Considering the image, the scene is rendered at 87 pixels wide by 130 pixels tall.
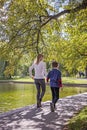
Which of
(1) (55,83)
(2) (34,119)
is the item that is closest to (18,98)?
(1) (55,83)

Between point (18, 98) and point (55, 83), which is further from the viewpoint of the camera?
point (18, 98)

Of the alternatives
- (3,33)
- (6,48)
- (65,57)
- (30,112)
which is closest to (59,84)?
(30,112)

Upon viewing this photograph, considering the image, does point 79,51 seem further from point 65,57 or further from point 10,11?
point 10,11

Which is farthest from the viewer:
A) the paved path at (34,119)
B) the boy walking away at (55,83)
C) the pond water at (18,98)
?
the pond water at (18,98)

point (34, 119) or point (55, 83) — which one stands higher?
point (55, 83)

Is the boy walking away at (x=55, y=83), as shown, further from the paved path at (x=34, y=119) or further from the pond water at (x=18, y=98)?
the pond water at (x=18, y=98)

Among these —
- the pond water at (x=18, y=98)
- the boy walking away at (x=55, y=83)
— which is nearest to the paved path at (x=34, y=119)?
the boy walking away at (x=55, y=83)

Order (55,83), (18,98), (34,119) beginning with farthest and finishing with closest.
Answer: (18,98)
(55,83)
(34,119)

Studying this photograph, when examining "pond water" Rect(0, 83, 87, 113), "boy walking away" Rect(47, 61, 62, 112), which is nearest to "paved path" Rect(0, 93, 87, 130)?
"boy walking away" Rect(47, 61, 62, 112)

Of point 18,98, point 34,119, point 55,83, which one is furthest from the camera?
point 18,98

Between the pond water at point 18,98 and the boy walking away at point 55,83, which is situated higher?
the boy walking away at point 55,83

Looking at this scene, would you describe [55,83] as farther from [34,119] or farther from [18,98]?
[18,98]

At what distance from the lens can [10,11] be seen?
12.4 metres

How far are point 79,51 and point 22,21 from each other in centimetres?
917
